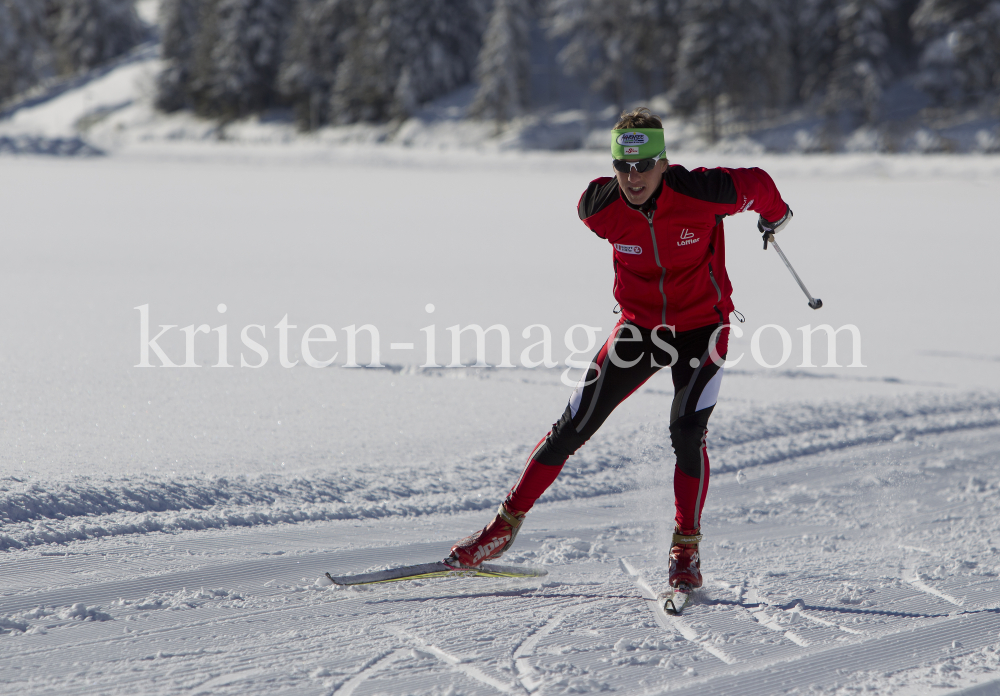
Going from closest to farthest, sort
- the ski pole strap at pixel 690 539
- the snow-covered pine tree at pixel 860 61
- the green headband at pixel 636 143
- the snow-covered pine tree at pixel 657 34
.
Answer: the green headband at pixel 636 143 < the ski pole strap at pixel 690 539 < the snow-covered pine tree at pixel 860 61 < the snow-covered pine tree at pixel 657 34

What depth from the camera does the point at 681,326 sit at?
9.72 feet

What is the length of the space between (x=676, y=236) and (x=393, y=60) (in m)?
36.9

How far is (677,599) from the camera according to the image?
287 cm

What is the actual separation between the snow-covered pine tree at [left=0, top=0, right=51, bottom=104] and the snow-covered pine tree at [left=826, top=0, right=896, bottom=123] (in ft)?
141

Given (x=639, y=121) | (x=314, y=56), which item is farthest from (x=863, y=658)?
(x=314, y=56)

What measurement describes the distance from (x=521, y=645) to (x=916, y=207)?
548 inches

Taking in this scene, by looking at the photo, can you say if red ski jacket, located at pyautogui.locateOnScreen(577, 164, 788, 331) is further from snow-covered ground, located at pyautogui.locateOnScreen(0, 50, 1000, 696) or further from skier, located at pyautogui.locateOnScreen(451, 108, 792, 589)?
snow-covered ground, located at pyautogui.locateOnScreen(0, 50, 1000, 696)

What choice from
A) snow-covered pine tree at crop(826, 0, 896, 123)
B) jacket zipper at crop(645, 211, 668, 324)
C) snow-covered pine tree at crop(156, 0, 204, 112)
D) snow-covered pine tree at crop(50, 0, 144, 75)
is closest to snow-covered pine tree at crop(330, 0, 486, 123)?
snow-covered pine tree at crop(156, 0, 204, 112)

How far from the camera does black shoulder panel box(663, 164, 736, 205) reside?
2.83 m

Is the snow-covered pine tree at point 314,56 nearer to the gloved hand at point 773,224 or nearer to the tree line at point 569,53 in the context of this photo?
the tree line at point 569,53

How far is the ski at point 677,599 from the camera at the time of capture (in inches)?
111

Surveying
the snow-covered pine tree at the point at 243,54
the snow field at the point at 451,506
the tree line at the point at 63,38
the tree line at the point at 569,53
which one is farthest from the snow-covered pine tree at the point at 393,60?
the snow field at the point at 451,506

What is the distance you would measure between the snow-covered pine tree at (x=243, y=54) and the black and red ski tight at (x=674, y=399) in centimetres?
4189

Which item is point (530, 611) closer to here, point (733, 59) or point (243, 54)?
point (733, 59)
